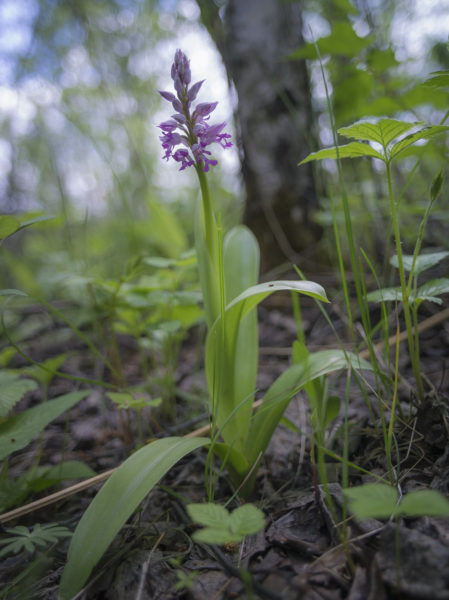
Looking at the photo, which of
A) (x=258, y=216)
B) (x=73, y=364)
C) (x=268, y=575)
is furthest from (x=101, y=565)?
(x=258, y=216)

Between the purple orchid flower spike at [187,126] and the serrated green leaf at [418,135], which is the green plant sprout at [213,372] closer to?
the purple orchid flower spike at [187,126]

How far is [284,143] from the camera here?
2061 mm

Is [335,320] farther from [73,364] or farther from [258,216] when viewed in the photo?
[73,364]

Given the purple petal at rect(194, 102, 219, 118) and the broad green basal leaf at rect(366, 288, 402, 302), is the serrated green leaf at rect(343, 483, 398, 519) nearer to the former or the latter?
the broad green basal leaf at rect(366, 288, 402, 302)

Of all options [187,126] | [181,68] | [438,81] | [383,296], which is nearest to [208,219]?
[187,126]

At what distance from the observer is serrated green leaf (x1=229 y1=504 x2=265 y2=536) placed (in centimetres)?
54

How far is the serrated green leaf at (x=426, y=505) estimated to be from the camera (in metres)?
0.45

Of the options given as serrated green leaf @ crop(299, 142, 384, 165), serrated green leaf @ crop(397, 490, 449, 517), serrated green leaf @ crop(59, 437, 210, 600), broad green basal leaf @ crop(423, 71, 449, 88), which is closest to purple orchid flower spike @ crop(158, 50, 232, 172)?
serrated green leaf @ crop(299, 142, 384, 165)

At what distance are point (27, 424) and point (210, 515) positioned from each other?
2.07ft

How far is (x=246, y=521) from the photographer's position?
0.56 metres

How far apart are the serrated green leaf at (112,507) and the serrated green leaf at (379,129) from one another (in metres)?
0.77

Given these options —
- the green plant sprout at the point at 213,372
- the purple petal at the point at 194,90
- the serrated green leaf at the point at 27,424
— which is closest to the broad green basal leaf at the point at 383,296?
the green plant sprout at the point at 213,372

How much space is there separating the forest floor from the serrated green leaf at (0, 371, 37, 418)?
1.03ft

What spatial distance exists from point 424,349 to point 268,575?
1004mm
